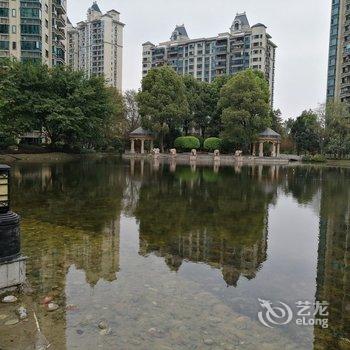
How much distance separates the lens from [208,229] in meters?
10.2

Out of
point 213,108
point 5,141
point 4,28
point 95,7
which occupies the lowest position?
point 5,141

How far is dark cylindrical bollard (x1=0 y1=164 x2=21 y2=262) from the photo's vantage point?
5457 millimetres

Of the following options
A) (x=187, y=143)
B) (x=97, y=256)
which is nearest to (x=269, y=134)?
(x=187, y=143)

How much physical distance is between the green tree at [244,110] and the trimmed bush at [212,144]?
4315mm

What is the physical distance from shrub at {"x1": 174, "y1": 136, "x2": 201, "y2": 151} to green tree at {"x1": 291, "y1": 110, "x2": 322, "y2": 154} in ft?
64.9

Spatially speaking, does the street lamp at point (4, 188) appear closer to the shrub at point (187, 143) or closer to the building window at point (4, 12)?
the shrub at point (187, 143)

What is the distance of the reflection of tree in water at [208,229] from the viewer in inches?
302

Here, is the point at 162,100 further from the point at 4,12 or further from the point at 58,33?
the point at 4,12

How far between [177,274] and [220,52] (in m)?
114

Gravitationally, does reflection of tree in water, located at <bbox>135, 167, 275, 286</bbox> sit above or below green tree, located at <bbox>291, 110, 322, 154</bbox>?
below

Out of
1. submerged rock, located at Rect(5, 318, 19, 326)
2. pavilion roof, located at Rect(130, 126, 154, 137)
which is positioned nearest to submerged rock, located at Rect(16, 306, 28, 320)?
submerged rock, located at Rect(5, 318, 19, 326)

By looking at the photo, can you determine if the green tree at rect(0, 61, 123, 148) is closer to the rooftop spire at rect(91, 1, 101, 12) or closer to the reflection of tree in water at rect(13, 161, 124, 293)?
the reflection of tree in water at rect(13, 161, 124, 293)

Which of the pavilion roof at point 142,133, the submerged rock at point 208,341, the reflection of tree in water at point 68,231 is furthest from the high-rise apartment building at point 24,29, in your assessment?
the submerged rock at point 208,341

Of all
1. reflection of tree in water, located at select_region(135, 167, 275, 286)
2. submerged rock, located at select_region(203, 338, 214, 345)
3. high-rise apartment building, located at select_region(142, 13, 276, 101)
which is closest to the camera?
submerged rock, located at select_region(203, 338, 214, 345)
